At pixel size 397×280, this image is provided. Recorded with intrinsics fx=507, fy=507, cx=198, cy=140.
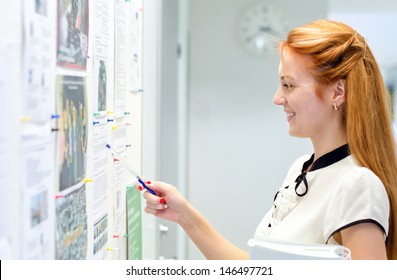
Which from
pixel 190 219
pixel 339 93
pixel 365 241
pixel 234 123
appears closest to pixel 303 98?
pixel 339 93

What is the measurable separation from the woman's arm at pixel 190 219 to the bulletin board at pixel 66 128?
3.8 inches

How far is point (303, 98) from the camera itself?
121cm

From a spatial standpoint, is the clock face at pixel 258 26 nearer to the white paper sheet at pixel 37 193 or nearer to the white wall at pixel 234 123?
the white wall at pixel 234 123

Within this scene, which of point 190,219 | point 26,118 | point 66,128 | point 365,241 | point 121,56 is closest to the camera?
point 26,118

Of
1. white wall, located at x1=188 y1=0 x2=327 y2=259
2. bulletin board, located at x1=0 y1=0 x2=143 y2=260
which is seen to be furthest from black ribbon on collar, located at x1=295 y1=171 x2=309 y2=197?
white wall, located at x1=188 y1=0 x2=327 y2=259

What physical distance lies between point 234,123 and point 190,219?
6.82ft

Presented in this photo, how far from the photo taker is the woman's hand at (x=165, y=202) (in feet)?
4.36

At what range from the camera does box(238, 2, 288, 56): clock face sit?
11.3 feet

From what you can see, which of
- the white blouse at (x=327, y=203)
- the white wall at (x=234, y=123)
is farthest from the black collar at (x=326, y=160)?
the white wall at (x=234, y=123)

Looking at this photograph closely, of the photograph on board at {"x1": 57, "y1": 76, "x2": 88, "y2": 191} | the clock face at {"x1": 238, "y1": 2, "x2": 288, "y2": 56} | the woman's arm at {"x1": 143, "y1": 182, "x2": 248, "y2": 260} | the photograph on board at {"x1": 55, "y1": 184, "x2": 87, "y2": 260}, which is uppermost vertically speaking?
the clock face at {"x1": 238, "y1": 2, "x2": 288, "y2": 56}

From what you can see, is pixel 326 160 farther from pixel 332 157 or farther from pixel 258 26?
pixel 258 26

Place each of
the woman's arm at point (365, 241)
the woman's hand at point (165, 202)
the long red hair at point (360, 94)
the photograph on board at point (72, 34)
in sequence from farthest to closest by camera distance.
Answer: the woman's hand at point (165, 202) → the long red hair at point (360, 94) → the woman's arm at point (365, 241) → the photograph on board at point (72, 34)

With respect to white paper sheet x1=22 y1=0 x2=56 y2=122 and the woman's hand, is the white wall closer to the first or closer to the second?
the woman's hand
